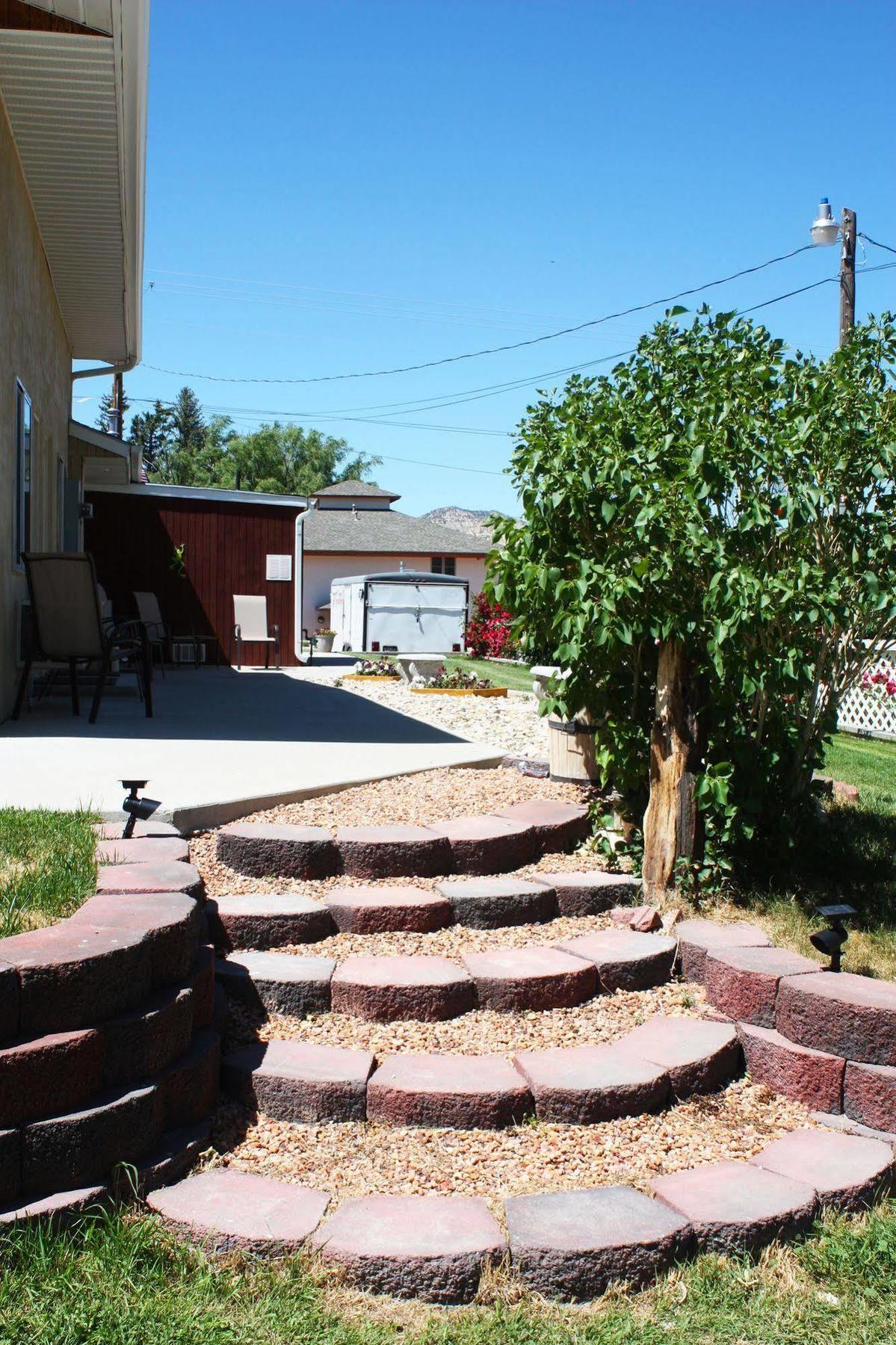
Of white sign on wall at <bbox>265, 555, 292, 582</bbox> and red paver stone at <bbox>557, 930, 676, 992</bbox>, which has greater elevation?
white sign on wall at <bbox>265, 555, 292, 582</bbox>

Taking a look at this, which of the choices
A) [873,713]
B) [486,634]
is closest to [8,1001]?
[873,713]

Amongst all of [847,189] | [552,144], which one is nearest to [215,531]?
[552,144]

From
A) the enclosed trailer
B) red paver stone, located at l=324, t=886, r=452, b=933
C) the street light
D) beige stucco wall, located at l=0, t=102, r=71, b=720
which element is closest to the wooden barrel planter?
red paver stone, located at l=324, t=886, r=452, b=933

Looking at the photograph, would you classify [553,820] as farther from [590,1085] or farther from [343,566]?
[343,566]

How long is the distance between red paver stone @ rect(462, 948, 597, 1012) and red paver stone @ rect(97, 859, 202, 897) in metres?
0.81

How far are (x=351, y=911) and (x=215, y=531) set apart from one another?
448 inches

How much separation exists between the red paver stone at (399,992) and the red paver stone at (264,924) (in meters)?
0.22

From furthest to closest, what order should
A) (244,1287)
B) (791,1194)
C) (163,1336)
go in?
(791,1194), (244,1287), (163,1336)

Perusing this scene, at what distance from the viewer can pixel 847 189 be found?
1225 cm

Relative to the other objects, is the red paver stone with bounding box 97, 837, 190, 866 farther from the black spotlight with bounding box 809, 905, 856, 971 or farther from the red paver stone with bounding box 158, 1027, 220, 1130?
the black spotlight with bounding box 809, 905, 856, 971

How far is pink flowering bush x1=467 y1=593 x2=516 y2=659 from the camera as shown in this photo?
58.0 feet

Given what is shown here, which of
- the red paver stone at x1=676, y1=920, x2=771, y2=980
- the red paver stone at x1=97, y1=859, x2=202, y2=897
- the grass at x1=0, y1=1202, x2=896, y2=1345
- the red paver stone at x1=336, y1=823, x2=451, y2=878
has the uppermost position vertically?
the red paver stone at x1=97, y1=859, x2=202, y2=897

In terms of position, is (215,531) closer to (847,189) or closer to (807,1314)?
(847,189)

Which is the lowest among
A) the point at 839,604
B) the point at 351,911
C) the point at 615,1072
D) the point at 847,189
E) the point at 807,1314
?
the point at 807,1314
